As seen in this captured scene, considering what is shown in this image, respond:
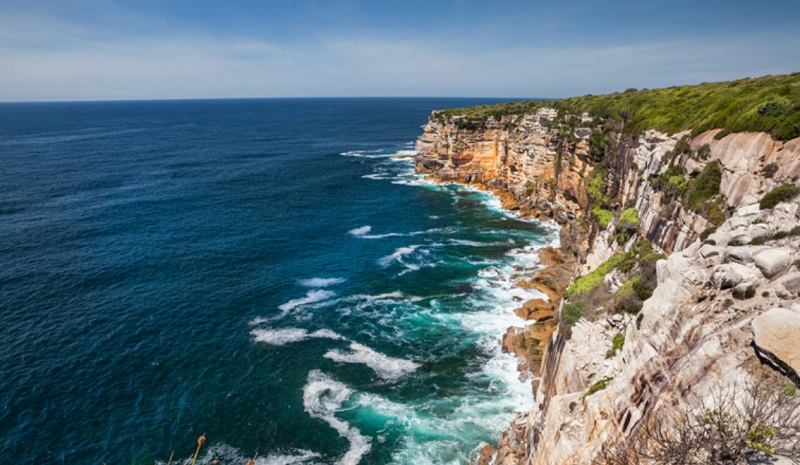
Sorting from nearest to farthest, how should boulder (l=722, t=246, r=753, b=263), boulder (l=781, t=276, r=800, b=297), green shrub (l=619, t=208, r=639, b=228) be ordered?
boulder (l=781, t=276, r=800, b=297), boulder (l=722, t=246, r=753, b=263), green shrub (l=619, t=208, r=639, b=228)

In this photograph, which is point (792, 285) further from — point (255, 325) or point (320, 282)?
point (320, 282)

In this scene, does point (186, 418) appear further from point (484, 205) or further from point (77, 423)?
point (484, 205)

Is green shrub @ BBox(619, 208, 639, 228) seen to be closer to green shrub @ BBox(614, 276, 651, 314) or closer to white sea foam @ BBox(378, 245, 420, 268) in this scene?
green shrub @ BBox(614, 276, 651, 314)

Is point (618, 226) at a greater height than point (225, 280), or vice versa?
point (618, 226)

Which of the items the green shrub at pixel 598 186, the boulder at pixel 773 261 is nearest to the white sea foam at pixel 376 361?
the boulder at pixel 773 261

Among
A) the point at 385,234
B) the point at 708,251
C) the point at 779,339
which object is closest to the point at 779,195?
the point at 708,251

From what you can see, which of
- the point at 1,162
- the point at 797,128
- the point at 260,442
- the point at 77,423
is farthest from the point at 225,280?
the point at 1,162

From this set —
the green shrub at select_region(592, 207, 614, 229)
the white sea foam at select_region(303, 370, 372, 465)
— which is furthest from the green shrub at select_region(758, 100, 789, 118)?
the white sea foam at select_region(303, 370, 372, 465)
